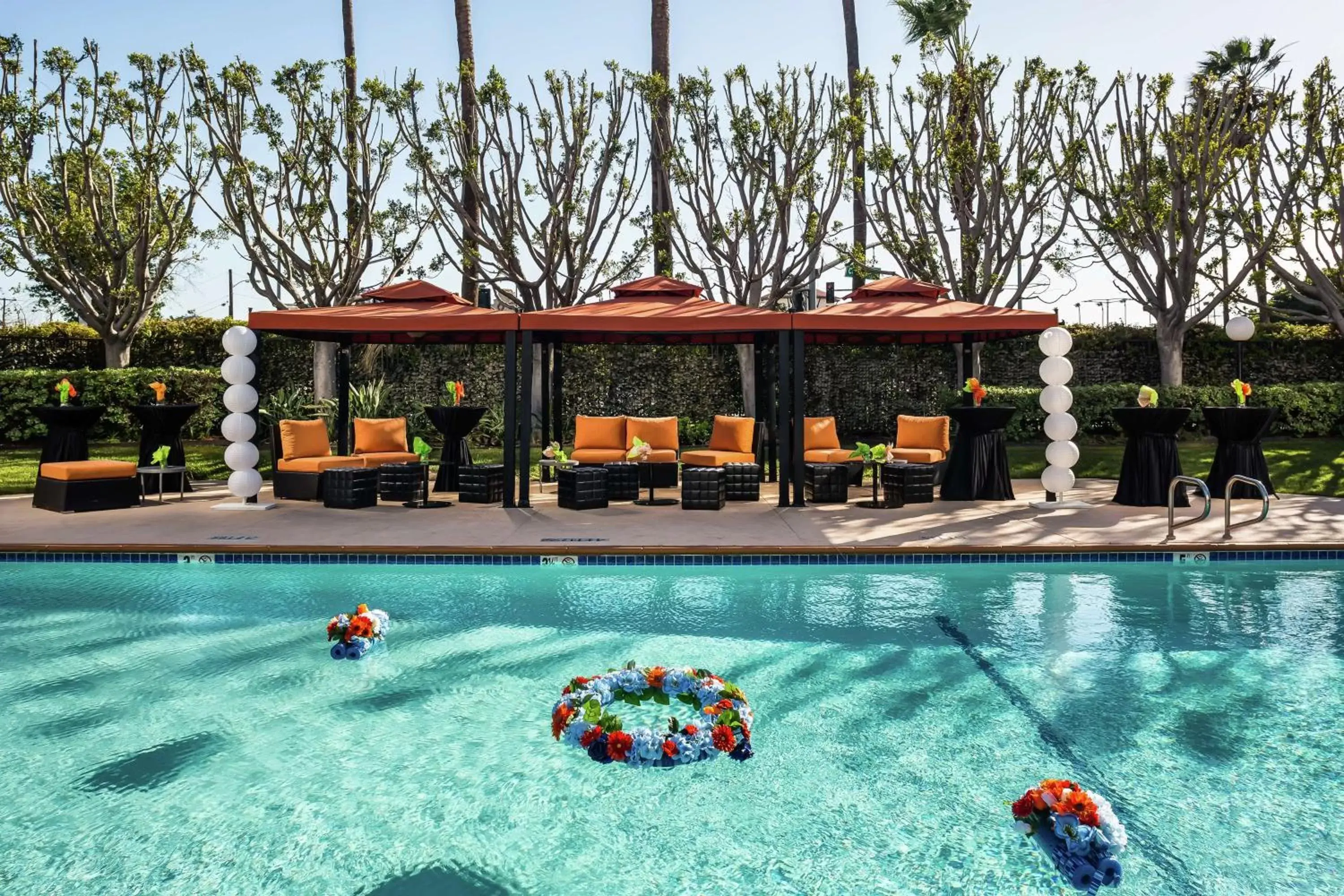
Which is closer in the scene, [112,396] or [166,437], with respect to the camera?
[166,437]

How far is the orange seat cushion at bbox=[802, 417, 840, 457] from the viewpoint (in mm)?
11664

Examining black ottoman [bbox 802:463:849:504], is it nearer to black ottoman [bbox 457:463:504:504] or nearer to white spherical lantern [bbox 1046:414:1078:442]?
white spherical lantern [bbox 1046:414:1078:442]

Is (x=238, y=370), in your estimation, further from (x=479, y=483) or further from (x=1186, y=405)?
(x=1186, y=405)

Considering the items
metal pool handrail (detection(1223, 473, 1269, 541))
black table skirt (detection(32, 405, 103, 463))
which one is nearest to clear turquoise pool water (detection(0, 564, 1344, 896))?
metal pool handrail (detection(1223, 473, 1269, 541))

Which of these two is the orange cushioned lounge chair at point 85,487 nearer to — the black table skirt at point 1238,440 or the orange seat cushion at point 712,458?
the orange seat cushion at point 712,458

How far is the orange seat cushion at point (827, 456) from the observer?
1128 centimetres

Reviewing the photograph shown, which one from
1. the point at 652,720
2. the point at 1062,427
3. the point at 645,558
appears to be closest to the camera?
the point at 652,720

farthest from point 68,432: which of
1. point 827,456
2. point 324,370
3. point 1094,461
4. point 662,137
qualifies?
point 1094,461

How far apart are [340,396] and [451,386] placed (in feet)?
6.01

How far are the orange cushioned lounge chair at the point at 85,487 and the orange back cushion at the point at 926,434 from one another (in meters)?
9.40

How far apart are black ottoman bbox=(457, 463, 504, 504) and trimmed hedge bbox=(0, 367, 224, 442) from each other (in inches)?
313

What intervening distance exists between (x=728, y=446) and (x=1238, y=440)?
5908mm

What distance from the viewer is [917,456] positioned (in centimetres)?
1112

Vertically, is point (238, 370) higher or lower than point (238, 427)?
higher
